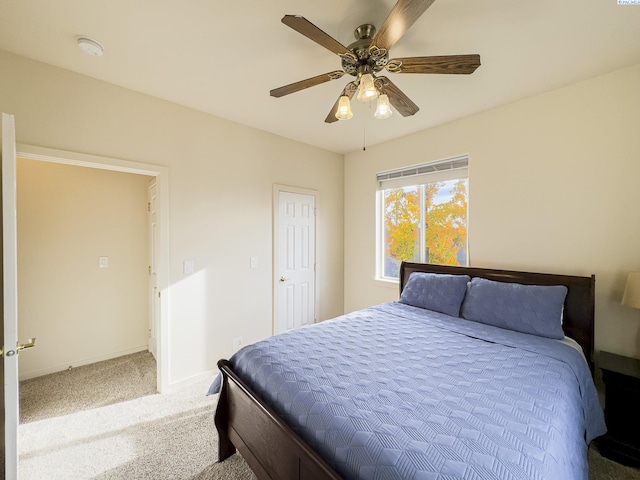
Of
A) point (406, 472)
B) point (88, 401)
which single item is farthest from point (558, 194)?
point (88, 401)

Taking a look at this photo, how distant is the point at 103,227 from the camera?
10.1 ft

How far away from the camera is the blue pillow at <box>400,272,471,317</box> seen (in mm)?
2432

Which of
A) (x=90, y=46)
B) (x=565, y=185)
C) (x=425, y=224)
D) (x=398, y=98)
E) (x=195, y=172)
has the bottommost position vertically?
(x=425, y=224)

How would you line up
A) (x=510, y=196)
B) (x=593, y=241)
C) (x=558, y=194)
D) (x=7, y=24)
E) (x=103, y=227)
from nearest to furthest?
(x=7, y=24), (x=593, y=241), (x=558, y=194), (x=510, y=196), (x=103, y=227)

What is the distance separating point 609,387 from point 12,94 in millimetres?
4459

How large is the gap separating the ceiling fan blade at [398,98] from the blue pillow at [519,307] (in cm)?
160

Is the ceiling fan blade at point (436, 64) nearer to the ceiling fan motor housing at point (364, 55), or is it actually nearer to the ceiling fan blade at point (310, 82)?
the ceiling fan motor housing at point (364, 55)

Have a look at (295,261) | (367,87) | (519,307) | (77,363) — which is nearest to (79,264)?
(77,363)

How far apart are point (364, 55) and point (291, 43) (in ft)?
1.87

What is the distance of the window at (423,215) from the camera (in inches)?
116

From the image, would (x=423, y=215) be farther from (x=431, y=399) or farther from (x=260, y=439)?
(x=260, y=439)

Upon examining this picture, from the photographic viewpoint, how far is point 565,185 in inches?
87.4

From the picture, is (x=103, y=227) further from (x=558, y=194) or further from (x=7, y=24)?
(x=558, y=194)

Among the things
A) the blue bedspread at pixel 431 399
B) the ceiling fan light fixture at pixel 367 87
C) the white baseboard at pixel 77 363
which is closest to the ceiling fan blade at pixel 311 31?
the ceiling fan light fixture at pixel 367 87
